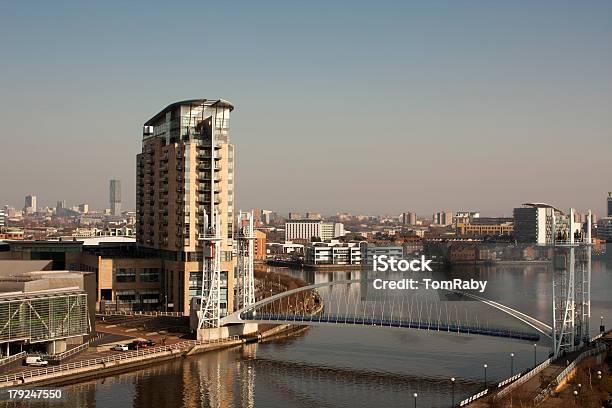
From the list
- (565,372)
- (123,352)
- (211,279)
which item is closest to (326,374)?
(123,352)

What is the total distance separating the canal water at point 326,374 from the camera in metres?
17.5

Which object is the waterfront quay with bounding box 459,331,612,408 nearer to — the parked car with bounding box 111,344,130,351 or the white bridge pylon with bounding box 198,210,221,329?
the white bridge pylon with bounding box 198,210,221,329

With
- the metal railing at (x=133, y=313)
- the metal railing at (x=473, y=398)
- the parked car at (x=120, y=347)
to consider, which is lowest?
the metal railing at (x=473, y=398)

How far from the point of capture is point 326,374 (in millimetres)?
20016

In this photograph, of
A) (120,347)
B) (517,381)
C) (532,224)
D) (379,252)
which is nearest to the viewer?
(517,381)

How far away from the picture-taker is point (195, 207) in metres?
28.1

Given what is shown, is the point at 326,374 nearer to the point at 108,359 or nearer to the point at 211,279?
the point at 108,359

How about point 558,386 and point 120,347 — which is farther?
point 120,347

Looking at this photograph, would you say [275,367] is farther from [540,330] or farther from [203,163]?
[203,163]

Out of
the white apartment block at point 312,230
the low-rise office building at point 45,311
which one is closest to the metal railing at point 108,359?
the low-rise office building at point 45,311

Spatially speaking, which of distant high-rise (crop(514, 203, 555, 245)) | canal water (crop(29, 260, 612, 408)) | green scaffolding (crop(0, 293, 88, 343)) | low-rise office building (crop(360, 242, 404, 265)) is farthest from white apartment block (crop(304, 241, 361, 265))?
green scaffolding (crop(0, 293, 88, 343))

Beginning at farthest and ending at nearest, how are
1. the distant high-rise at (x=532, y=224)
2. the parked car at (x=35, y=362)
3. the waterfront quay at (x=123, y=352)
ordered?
the distant high-rise at (x=532, y=224) < the parked car at (x=35, y=362) < the waterfront quay at (x=123, y=352)

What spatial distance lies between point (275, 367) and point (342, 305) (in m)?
13.6

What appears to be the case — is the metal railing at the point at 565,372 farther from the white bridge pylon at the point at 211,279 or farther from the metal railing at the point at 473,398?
the white bridge pylon at the point at 211,279
